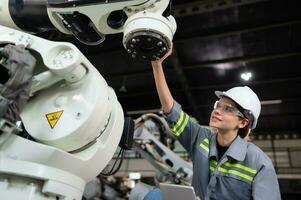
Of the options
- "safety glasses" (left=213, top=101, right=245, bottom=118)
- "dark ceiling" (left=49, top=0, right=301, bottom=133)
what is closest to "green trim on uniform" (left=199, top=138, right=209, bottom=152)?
"safety glasses" (left=213, top=101, right=245, bottom=118)

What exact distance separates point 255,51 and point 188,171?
322 cm

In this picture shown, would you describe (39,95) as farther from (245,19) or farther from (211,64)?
(211,64)

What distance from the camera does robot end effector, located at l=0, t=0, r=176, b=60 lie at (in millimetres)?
1188

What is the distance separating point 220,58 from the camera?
22.3 feet

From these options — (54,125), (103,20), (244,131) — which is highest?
(103,20)

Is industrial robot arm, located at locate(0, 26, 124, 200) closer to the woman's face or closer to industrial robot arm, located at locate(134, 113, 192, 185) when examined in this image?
the woman's face

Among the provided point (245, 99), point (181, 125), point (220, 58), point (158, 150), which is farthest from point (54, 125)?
point (220, 58)

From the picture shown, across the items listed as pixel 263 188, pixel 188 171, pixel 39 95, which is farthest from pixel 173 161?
pixel 39 95

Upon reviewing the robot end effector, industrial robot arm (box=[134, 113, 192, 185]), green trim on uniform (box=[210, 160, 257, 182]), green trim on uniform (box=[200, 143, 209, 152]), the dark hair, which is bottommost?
industrial robot arm (box=[134, 113, 192, 185])

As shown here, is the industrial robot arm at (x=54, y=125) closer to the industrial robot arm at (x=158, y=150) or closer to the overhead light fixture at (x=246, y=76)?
the industrial robot arm at (x=158, y=150)

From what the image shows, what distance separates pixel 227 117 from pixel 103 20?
1300 mm

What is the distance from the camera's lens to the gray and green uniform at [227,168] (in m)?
1.90

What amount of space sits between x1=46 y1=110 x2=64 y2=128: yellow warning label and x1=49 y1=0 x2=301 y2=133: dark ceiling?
15.2 feet

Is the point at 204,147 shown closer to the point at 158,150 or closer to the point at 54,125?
the point at 54,125
